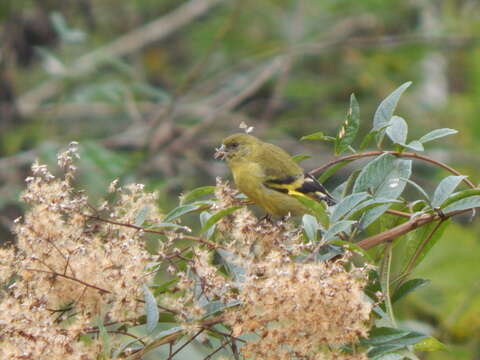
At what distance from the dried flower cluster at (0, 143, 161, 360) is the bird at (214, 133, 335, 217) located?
81 centimetres

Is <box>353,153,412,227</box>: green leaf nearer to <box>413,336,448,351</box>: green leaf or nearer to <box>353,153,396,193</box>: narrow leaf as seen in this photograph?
<box>353,153,396,193</box>: narrow leaf

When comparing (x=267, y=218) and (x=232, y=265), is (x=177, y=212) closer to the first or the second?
(x=232, y=265)

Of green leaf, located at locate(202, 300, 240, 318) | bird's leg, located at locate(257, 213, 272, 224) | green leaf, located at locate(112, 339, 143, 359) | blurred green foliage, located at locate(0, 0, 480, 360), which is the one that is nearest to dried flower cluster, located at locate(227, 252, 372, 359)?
green leaf, located at locate(202, 300, 240, 318)

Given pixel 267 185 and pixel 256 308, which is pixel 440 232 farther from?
pixel 267 185

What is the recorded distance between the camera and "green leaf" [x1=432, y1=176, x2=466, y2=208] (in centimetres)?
205

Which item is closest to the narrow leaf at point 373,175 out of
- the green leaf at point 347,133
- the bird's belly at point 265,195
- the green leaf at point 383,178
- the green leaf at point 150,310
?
the green leaf at point 383,178

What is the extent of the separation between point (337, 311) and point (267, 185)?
135 cm

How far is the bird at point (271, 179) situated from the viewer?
9.60 ft

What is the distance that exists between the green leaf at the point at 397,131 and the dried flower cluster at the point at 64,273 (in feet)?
2.40

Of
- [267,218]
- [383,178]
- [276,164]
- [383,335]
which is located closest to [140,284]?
[383,335]

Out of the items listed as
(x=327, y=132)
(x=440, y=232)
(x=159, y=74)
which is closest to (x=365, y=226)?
(x=440, y=232)

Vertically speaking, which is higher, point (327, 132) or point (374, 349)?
point (327, 132)

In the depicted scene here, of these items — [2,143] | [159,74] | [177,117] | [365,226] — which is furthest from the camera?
[159,74]

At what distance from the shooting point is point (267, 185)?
3.07 m
